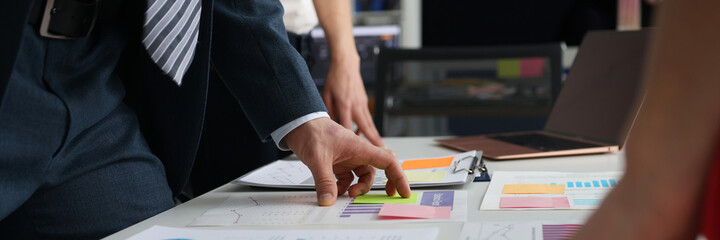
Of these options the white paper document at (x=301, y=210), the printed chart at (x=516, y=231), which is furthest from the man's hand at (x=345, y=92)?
the printed chart at (x=516, y=231)

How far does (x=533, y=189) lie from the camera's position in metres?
0.81

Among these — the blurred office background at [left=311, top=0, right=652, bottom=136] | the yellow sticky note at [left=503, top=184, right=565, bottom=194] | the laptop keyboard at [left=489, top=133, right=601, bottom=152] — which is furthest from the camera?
the blurred office background at [left=311, top=0, right=652, bottom=136]

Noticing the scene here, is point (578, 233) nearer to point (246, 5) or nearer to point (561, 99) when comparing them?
point (246, 5)

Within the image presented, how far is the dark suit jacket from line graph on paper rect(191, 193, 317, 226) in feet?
0.41

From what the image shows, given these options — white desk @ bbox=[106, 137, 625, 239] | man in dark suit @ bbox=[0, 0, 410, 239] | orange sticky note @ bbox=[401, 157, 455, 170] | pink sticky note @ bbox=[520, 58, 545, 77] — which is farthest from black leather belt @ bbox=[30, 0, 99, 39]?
pink sticky note @ bbox=[520, 58, 545, 77]

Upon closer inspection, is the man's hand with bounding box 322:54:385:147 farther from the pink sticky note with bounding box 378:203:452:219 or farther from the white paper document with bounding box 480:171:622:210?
the pink sticky note with bounding box 378:203:452:219

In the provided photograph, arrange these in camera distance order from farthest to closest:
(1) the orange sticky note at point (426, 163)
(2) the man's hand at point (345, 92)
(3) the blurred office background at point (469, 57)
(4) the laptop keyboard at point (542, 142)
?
(3) the blurred office background at point (469, 57) < (2) the man's hand at point (345, 92) < (4) the laptop keyboard at point (542, 142) < (1) the orange sticky note at point (426, 163)

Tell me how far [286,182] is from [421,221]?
0.30 metres

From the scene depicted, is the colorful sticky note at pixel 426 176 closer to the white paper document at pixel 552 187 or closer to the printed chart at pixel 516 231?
the white paper document at pixel 552 187

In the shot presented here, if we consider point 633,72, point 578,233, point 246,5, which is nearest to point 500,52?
point 633,72

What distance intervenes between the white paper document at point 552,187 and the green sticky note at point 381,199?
0.09 meters

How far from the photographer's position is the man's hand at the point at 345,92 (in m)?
1.34

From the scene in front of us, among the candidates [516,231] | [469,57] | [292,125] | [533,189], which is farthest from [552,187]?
[469,57]

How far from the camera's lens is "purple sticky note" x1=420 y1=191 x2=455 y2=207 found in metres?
0.75
